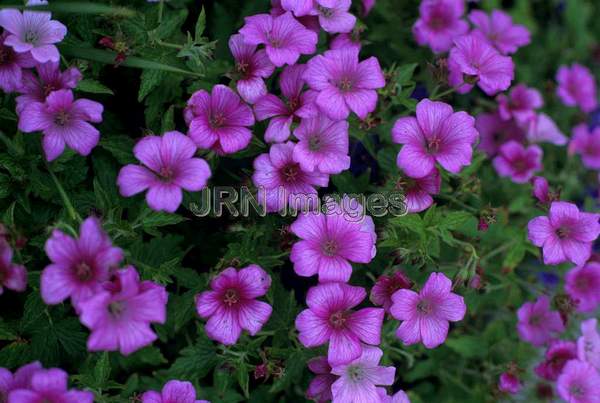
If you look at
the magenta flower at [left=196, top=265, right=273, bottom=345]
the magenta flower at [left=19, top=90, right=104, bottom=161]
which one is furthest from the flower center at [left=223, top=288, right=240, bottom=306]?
the magenta flower at [left=19, top=90, right=104, bottom=161]

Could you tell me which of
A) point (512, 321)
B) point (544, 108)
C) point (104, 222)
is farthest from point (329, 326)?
point (544, 108)

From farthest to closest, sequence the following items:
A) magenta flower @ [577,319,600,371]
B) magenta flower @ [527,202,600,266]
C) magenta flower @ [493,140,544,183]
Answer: magenta flower @ [493,140,544,183] → magenta flower @ [577,319,600,371] → magenta flower @ [527,202,600,266]

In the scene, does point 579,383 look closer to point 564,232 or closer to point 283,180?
point 564,232

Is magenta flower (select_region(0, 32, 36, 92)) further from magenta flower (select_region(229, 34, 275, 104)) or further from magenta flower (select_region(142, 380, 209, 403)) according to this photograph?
magenta flower (select_region(142, 380, 209, 403))

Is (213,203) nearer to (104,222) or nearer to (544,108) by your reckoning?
(104,222)

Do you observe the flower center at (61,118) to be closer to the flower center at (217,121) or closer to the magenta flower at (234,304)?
the flower center at (217,121)

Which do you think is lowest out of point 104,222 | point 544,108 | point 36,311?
point 544,108

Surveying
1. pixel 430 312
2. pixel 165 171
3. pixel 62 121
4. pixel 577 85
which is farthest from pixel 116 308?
pixel 577 85

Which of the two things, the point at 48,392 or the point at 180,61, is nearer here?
the point at 48,392

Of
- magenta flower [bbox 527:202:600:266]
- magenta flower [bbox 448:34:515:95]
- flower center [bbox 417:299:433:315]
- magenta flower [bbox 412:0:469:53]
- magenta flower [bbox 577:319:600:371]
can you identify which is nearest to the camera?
flower center [bbox 417:299:433:315]
